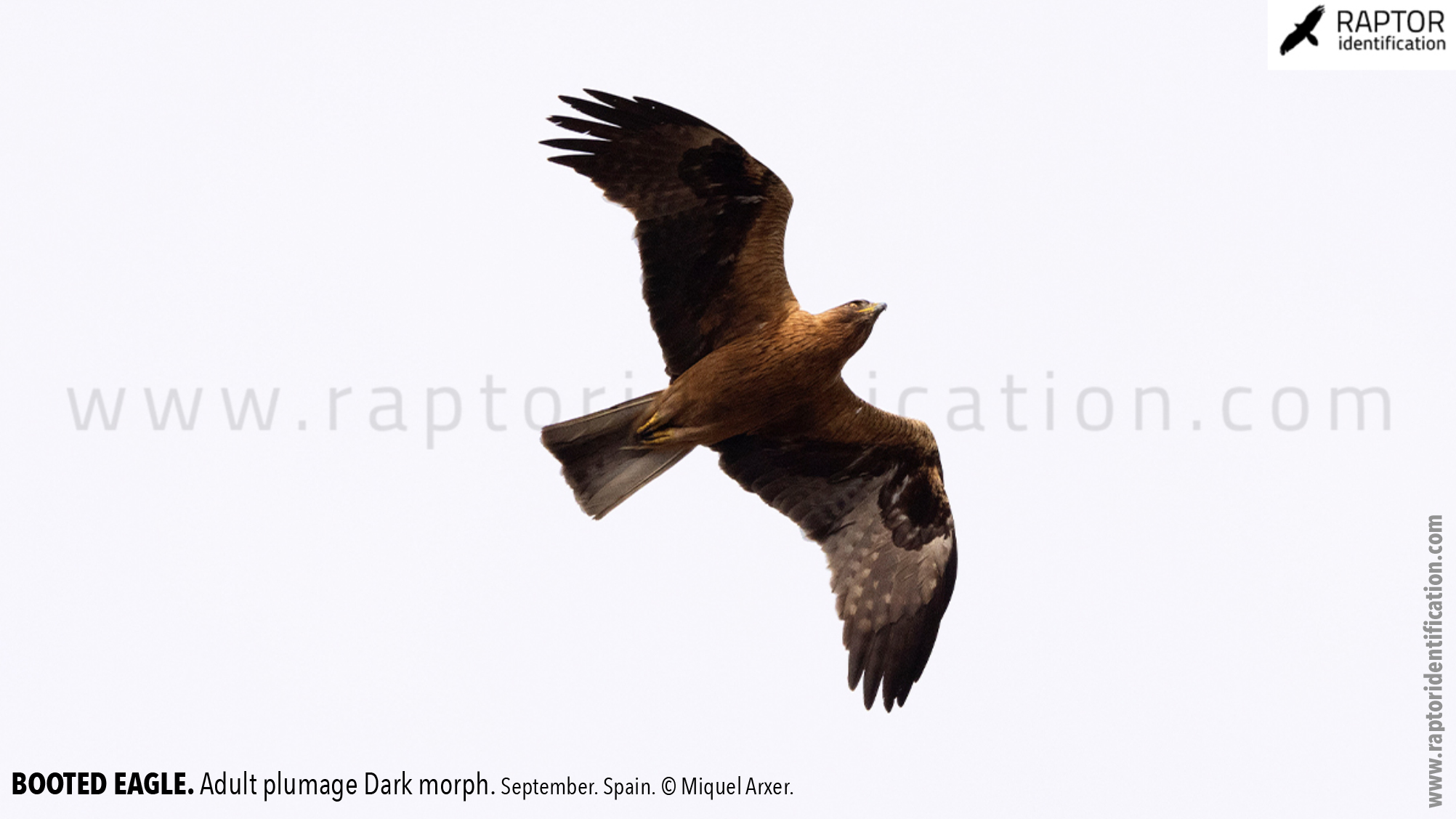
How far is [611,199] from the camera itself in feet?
28.0

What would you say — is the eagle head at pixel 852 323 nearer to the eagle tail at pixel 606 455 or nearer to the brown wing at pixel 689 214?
the brown wing at pixel 689 214

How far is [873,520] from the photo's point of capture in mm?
9820

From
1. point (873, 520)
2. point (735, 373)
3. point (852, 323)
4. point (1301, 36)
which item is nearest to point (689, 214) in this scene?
point (735, 373)

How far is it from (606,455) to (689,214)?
168 cm

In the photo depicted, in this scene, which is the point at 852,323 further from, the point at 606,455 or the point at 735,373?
the point at 606,455

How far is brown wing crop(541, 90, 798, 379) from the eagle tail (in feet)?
1.53

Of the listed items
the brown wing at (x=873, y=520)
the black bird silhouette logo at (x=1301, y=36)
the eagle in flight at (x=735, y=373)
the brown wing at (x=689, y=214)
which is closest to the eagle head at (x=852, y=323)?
the eagle in flight at (x=735, y=373)

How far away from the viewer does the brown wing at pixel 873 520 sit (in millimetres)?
9484

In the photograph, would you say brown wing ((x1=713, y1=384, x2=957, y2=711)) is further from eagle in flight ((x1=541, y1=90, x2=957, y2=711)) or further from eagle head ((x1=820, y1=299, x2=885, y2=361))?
eagle head ((x1=820, y1=299, x2=885, y2=361))

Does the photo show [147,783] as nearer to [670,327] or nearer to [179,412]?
[179,412]

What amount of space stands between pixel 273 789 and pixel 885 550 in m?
4.67

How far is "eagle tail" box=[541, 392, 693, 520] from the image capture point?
348 inches

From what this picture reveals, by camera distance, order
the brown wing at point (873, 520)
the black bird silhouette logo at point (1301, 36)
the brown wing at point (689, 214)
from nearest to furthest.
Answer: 1. the brown wing at point (689, 214)
2. the brown wing at point (873, 520)
3. the black bird silhouette logo at point (1301, 36)

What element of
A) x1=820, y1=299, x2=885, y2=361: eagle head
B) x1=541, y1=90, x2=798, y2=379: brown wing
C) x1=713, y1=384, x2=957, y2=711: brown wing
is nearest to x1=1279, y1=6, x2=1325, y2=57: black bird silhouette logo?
x1=713, y1=384, x2=957, y2=711: brown wing
